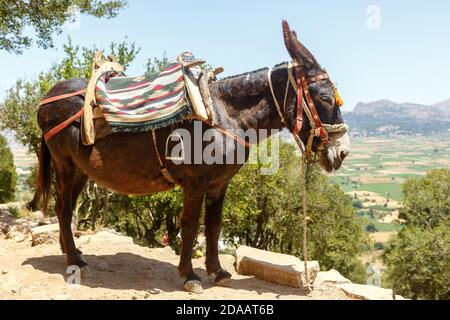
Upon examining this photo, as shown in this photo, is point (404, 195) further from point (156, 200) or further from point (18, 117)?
point (18, 117)

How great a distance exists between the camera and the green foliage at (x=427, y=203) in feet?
107

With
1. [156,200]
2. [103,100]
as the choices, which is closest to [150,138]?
[103,100]

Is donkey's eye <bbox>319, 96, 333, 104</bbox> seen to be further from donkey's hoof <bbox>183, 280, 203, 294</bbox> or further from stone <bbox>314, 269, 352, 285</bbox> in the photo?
stone <bbox>314, 269, 352, 285</bbox>

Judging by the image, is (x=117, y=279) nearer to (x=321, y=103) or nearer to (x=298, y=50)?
(x=321, y=103)

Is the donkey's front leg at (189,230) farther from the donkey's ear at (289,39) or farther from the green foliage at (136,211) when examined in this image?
the green foliage at (136,211)

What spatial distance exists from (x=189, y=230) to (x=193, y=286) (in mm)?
659

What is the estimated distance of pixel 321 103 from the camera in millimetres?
4656

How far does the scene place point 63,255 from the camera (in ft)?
19.9

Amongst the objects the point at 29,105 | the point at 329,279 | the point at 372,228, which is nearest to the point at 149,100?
the point at 329,279

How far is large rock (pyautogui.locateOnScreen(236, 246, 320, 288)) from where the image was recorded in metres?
5.44

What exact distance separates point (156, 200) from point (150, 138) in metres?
18.7

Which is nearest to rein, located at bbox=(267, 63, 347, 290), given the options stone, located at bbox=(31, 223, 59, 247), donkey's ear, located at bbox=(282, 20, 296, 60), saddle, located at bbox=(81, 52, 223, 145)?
donkey's ear, located at bbox=(282, 20, 296, 60)

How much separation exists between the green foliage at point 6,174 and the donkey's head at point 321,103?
31945mm
